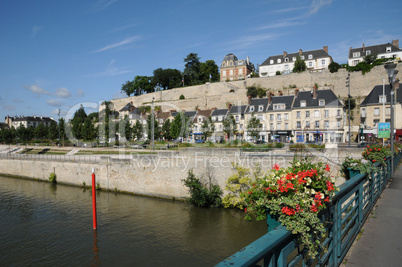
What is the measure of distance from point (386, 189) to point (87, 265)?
11904mm

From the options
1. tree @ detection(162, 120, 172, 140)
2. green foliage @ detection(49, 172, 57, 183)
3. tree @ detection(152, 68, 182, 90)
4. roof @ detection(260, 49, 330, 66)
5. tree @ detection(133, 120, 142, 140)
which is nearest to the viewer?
green foliage @ detection(49, 172, 57, 183)

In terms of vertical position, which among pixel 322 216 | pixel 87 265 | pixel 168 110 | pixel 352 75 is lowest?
pixel 87 265

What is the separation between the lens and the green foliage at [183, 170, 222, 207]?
60.2ft

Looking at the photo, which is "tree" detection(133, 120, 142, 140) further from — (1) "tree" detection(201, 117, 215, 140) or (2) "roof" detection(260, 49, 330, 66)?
(2) "roof" detection(260, 49, 330, 66)

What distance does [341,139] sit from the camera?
129 ft

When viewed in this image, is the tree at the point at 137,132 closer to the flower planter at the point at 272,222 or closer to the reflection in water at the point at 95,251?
the reflection in water at the point at 95,251

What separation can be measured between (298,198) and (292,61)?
207 ft

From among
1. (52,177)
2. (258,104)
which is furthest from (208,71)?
(52,177)

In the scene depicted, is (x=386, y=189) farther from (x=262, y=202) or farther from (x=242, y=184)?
(x=242, y=184)

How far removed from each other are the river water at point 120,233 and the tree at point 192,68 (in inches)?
2384

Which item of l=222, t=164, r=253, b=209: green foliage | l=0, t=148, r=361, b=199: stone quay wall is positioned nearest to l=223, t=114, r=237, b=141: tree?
l=0, t=148, r=361, b=199: stone quay wall

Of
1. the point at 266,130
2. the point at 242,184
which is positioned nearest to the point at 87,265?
the point at 242,184

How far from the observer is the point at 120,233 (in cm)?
1498

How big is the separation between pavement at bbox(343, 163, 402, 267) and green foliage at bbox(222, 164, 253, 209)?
36.0 ft
